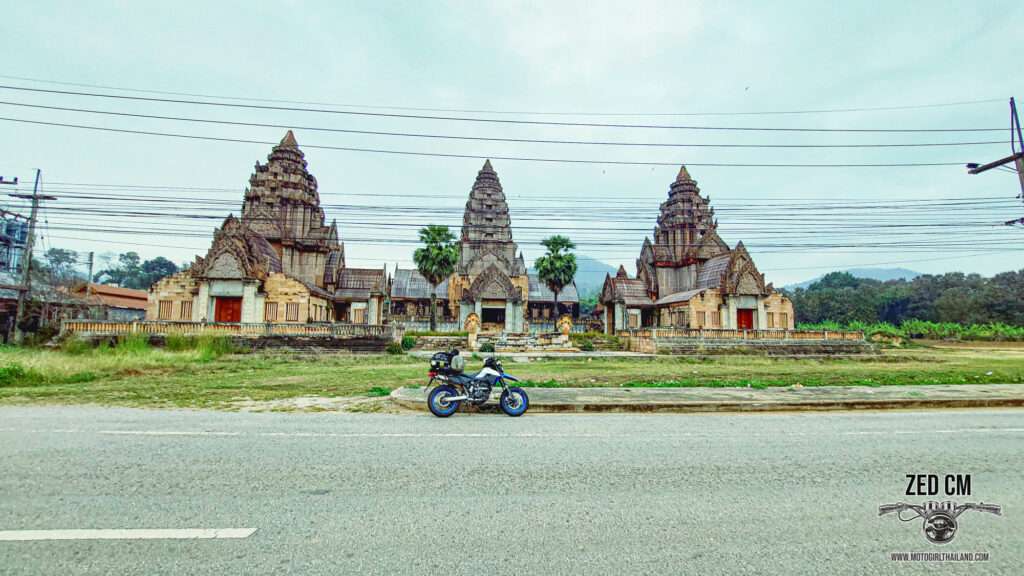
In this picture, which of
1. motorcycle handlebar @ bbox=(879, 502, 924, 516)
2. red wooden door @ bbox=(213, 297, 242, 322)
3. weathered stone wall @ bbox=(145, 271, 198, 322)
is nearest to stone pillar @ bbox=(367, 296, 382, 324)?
red wooden door @ bbox=(213, 297, 242, 322)

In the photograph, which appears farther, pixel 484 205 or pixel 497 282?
pixel 484 205

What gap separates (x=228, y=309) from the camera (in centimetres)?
3191

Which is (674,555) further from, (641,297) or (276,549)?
(641,297)

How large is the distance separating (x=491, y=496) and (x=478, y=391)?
4490 millimetres

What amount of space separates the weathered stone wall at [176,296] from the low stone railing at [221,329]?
18.8 feet

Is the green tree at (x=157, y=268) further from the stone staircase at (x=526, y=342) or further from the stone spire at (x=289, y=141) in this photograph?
the stone staircase at (x=526, y=342)

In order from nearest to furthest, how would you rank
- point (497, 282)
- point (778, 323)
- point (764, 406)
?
point (764, 406), point (778, 323), point (497, 282)

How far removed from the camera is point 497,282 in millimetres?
42719

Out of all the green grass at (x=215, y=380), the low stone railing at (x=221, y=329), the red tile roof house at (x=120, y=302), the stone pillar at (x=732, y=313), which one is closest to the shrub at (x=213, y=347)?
the green grass at (x=215, y=380)

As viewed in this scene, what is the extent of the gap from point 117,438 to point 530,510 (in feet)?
19.1

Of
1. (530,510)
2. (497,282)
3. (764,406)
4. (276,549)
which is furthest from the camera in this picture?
(497,282)

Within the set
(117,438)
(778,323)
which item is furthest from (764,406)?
(778,323)

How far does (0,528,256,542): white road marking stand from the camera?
3205 mm

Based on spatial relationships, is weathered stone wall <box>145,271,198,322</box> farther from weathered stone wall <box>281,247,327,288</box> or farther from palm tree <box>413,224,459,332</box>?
palm tree <box>413,224,459,332</box>
